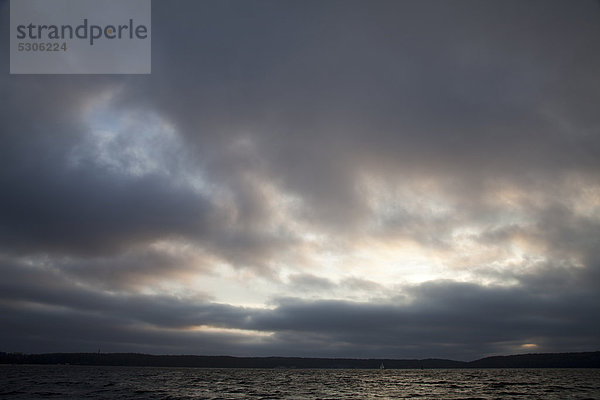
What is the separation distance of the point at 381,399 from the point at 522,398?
→ 83.9 feet

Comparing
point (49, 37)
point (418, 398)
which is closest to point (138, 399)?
point (418, 398)

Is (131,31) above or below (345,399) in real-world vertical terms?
above

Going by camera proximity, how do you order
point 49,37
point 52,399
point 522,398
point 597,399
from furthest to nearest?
point 522,398
point 597,399
point 52,399
point 49,37

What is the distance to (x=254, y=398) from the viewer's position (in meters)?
75.8

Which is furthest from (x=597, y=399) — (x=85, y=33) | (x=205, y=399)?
(x=85, y=33)

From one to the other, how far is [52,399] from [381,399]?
55.9 m

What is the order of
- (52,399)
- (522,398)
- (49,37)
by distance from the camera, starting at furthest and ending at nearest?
(522,398)
(52,399)
(49,37)

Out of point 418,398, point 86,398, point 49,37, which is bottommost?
point 418,398

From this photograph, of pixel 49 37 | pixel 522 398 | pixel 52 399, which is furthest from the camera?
pixel 522 398

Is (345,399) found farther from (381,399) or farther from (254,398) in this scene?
(254,398)

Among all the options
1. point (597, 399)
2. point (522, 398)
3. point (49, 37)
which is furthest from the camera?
point (522, 398)

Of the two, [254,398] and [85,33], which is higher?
[85,33]

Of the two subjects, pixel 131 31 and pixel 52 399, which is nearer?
pixel 131 31

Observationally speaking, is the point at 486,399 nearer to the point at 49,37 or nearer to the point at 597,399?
the point at 597,399
